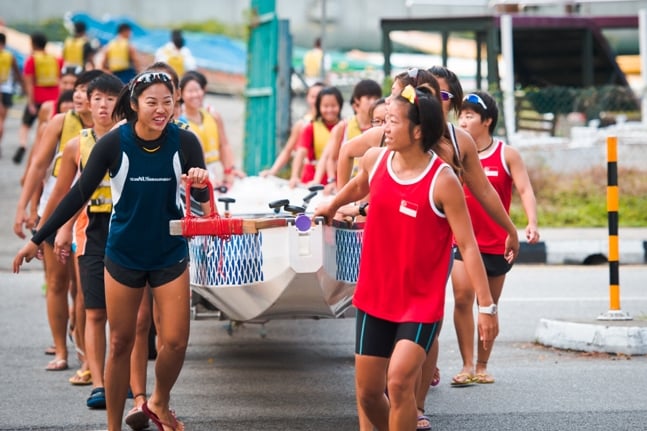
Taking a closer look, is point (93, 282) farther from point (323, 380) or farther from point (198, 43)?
point (198, 43)

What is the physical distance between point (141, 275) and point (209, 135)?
4.70 metres

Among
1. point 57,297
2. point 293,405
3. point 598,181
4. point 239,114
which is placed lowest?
point 293,405

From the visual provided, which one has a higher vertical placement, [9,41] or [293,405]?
[9,41]

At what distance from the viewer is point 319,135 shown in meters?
11.1

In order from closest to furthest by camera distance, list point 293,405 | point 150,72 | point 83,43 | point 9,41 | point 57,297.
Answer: point 150,72 < point 293,405 < point 57,297 < point 83,43 < point 9,41

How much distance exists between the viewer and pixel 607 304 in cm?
1100

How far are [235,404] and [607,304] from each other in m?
4.64

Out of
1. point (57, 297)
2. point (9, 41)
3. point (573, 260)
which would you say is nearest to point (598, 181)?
point (573, 260)

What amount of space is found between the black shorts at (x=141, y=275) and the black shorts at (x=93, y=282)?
3.24 feet

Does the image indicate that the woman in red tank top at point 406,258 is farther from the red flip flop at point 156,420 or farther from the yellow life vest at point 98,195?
the yellow life vest at point 98,195

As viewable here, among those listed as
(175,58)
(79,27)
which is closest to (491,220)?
(175,58)

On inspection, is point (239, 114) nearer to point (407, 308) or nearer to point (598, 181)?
point (598, 181)

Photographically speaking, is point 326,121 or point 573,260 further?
point 573,260

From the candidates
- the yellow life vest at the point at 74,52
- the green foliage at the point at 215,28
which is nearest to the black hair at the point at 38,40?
the yellow life vest at the point at 74,52
